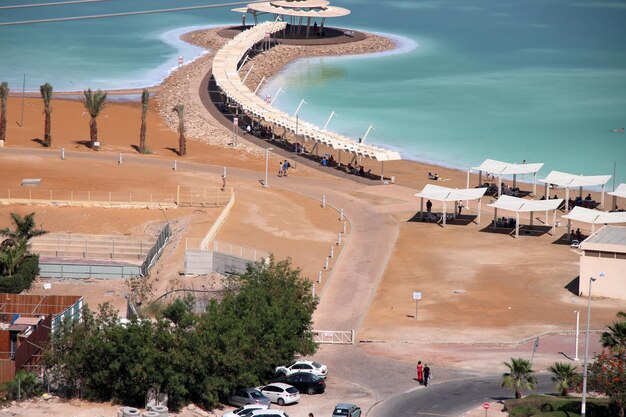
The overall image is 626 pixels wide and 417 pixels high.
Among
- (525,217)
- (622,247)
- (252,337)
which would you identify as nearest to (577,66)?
(525,217)

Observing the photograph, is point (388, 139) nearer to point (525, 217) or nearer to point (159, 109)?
point (159, 109)

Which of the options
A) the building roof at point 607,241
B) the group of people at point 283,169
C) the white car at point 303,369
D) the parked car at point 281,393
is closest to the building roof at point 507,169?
the group of people at point 283,169

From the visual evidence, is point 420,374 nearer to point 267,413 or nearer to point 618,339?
point 618,339

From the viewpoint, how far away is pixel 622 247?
214ft

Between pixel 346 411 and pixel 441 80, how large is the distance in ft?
328

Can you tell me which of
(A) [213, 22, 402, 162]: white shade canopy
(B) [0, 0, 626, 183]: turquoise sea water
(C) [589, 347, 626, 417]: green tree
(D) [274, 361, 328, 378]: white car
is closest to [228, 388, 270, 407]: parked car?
(D) [274, 361, 328, 378]: white car

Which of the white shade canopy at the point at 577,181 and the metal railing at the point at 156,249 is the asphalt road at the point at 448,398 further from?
the white shade canopy at the point at 577,181

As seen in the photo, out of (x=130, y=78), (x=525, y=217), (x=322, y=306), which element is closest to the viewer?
(x=322, y=306)

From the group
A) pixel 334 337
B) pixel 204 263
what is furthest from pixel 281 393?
pixel 204 263

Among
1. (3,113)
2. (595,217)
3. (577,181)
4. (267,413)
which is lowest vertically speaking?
(267,413)

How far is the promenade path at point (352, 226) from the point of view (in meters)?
65.1

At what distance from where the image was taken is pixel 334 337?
59.8 meters

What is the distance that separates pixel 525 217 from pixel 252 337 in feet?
119

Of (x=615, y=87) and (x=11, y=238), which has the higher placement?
(x=615, y=87)
